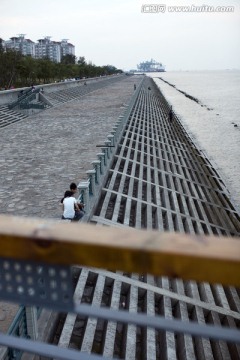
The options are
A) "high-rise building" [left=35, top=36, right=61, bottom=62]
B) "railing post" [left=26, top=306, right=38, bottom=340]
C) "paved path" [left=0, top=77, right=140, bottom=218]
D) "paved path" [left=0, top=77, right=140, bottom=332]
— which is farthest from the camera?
"high-rise building" [left=35, top=36, right=61, bottom=62]

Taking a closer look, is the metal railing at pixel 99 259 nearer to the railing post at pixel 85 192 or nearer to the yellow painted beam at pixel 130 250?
the yellow painted beam at pixel 130 250

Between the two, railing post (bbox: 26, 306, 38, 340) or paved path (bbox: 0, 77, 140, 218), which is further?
paved path (bbox: 0, 77, 140, 218)

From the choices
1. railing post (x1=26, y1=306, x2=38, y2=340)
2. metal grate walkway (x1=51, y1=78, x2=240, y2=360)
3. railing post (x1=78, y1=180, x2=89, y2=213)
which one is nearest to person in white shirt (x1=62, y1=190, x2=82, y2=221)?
railing post (x1=78, y1=180, x2=89, y2=213)

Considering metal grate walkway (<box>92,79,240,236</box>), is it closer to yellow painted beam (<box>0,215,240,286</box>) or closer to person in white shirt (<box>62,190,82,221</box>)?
person in white shirt (<box>62,190,82,221</box>)

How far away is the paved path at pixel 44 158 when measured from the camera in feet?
32.3

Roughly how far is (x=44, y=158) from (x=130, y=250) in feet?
45.6

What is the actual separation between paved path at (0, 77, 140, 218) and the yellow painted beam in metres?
7.52

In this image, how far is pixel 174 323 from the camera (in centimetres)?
135

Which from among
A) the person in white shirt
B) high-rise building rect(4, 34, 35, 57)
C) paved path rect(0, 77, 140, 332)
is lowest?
paved path rect(0, 77, 140, 332)

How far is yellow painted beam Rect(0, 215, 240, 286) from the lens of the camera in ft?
4.03

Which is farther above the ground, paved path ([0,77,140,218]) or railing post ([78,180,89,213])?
railing post ([78,180,89,213])

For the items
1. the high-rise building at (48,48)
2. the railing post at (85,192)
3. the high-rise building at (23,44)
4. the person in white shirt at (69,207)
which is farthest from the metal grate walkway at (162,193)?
the high-rise building at (48,48)

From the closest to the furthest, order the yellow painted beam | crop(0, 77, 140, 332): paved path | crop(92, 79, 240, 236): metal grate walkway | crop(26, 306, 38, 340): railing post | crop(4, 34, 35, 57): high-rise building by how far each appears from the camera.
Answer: the yellow painted beam → crop(26, 306, 38, 340): railing post → crop(0, 77, 140, 332): paved path → crop(92, 79, 240, 236): metal grate walkway → crop(4, 34, 35, 57): high-rise building

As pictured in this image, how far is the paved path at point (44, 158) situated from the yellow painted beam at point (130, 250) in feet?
24.7
